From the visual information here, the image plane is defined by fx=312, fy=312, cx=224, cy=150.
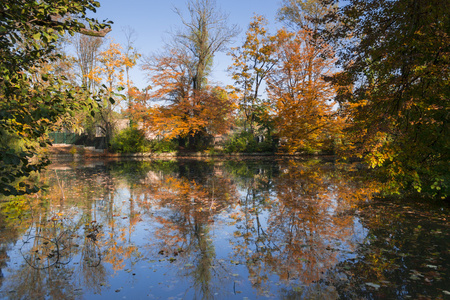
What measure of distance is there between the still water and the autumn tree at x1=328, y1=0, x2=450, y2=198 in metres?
1.44

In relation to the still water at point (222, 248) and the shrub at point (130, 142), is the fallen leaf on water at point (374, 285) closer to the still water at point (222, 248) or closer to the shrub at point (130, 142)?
the still water at point (222, 248)

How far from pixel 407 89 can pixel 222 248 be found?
5.21 m

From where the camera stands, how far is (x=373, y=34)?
301 inches

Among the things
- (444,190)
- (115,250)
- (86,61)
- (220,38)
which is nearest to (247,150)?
(220,38)

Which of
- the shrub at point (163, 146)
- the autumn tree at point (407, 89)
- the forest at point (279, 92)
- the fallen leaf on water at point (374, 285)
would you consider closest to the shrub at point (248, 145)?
the forest at point (279, 92)

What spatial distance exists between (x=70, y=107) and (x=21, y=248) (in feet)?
9.47

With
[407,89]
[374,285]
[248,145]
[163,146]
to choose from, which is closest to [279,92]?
[248,145]

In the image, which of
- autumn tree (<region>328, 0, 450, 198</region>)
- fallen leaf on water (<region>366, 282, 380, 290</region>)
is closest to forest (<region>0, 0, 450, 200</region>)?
autumn tree (<region>328, 0, 450, 198</region>)

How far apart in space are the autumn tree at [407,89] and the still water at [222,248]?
144 cm

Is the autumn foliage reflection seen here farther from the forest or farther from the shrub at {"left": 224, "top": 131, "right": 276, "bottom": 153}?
the shrub at {"left": 224, "top": 131, "right": 276, "bottom": 153}

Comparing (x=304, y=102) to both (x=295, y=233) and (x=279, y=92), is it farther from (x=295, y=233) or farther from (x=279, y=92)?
(x=295, y=233)

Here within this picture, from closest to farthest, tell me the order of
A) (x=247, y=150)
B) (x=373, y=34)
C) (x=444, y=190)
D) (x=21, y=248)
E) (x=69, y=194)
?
1. (x=21, y=248)
2. (x=373, y=34)
3. (x=444, y=190)
4. (x=69, y=194)
5. (x=247, y=150)

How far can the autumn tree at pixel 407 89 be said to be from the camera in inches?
245

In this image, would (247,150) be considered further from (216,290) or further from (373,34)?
(216,290)
